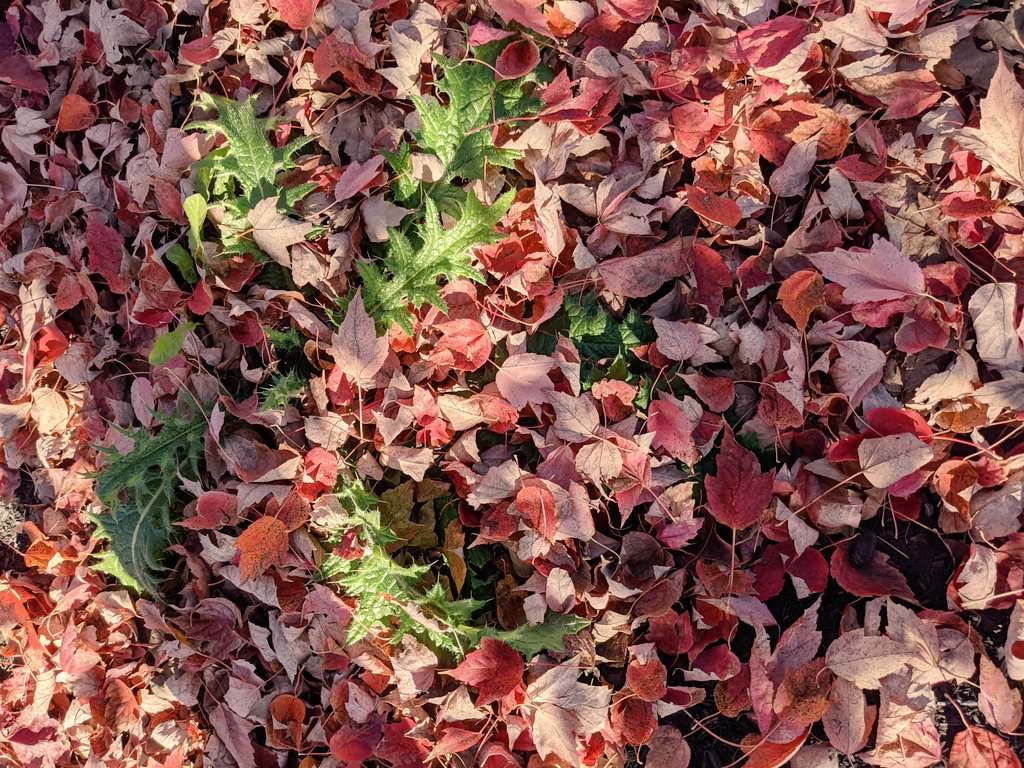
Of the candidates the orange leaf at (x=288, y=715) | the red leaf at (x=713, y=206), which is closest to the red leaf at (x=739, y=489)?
the red leaf at (x=713, y=206)

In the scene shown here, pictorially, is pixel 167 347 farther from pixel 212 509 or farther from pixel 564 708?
pixel 564 708

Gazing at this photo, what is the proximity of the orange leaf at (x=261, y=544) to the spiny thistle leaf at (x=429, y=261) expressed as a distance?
54 cm

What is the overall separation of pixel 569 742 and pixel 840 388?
3.19ft

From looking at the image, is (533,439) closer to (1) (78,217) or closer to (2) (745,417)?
(2) (745,417)

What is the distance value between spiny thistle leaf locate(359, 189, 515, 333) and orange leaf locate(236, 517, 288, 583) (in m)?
0.54

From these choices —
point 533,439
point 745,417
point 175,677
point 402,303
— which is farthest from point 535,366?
point 175,677

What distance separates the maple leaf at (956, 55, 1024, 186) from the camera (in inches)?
57.5

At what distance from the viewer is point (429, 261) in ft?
5.20

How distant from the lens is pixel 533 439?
5.30 feet

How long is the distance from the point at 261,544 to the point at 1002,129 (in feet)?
6.13

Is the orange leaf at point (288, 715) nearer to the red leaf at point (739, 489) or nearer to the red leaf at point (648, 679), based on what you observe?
the red leaf at point (648, 679)

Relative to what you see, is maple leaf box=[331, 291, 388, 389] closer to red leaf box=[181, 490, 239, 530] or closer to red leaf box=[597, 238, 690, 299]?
red leaf box=[181, 490, 239, 530]

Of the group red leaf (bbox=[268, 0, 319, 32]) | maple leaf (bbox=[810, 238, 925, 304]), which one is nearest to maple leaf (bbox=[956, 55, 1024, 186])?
maple leaf (bbox=[810, 238, 925, 304])

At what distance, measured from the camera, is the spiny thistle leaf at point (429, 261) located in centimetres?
156
